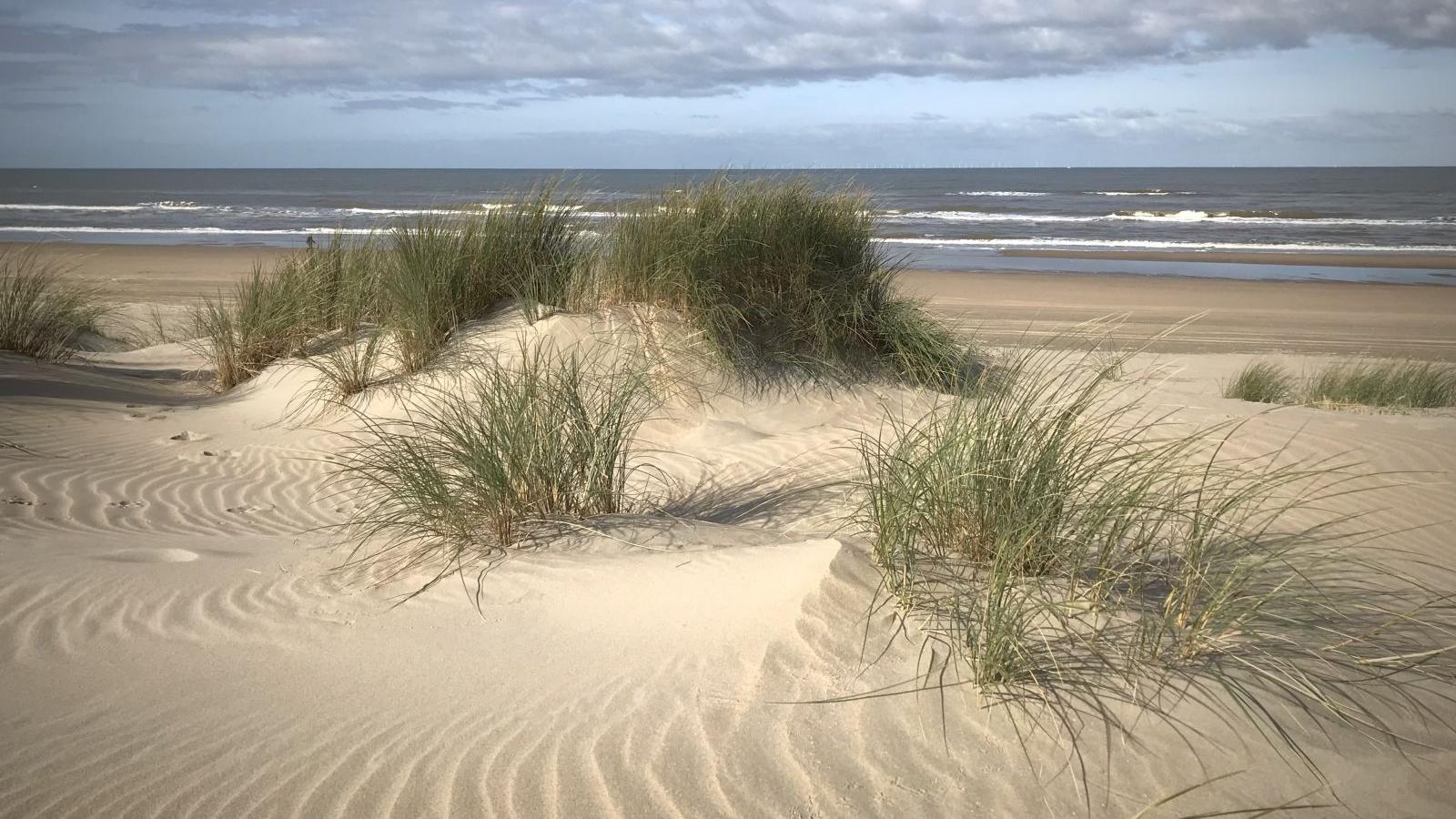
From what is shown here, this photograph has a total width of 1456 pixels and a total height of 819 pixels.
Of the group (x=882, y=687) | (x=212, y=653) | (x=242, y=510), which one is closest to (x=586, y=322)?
(x=242, y=510)

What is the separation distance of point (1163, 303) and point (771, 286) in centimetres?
1148

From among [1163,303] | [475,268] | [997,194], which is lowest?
[1163,303]

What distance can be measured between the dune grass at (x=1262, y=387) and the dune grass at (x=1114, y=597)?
486 cm

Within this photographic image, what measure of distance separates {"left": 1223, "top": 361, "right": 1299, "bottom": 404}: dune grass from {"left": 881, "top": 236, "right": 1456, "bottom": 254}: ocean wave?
61.6 feet

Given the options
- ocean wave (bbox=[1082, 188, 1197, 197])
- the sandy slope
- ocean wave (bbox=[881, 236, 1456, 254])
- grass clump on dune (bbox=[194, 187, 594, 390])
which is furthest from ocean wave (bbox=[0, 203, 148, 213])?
ocean wave (bbox=[1082, 188, 1197, 197])

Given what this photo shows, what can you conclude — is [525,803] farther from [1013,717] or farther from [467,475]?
[467,475]

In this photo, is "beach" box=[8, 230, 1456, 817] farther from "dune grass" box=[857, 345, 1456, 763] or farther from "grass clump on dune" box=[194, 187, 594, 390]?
"grass clump on dune" box=[194, 187, 594, 390]

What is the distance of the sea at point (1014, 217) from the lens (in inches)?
886

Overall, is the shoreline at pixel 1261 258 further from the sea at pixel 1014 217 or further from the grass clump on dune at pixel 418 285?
the grass clump on dune at pixel 418 285

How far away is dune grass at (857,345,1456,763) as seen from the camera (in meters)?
2.89

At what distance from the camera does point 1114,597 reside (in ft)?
11.0

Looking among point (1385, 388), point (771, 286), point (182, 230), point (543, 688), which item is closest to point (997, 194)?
point (182, 230)

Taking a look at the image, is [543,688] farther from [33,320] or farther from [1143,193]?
[1143,193]

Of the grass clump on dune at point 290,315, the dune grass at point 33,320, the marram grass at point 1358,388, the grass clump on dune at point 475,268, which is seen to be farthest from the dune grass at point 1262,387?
the dune grass at point 33,320
